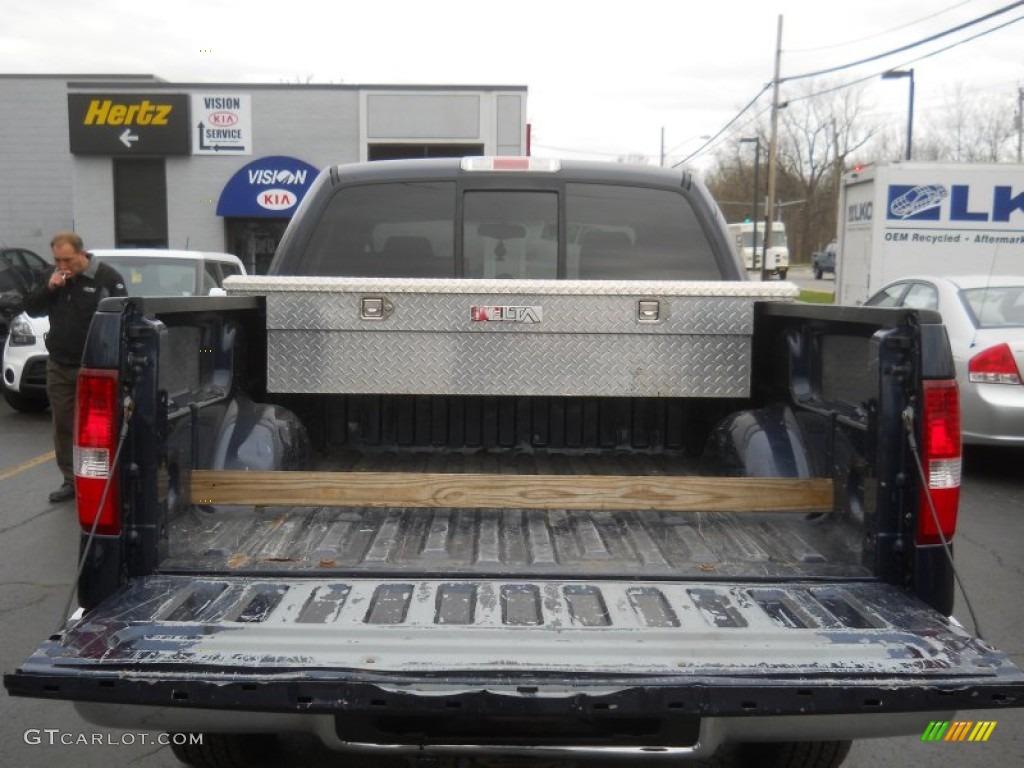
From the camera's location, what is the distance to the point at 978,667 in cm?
258

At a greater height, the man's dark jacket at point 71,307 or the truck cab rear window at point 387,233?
the truck cab rear window at point 387,233

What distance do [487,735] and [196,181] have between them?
22313 mm

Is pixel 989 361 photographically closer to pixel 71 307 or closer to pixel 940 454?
pixel 940 454

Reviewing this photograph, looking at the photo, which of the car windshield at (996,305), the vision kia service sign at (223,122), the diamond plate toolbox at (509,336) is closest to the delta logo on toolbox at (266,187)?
the vision kia service sign at (223,122)

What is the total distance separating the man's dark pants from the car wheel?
4.22 metres

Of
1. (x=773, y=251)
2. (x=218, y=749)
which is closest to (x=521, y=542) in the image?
(x=218, y=749)

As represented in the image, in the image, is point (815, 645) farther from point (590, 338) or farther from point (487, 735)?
point (590, 338)

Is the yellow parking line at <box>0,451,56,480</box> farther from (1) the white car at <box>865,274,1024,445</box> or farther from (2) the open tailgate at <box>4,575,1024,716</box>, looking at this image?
(1) the white car at <box>865,274,1024,445</box>

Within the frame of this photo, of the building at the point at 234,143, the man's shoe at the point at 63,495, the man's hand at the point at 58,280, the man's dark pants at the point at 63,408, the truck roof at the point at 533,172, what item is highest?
the building at the point at 234,143

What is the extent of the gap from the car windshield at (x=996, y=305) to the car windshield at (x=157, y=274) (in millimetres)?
7398

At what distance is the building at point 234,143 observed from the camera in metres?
22.7

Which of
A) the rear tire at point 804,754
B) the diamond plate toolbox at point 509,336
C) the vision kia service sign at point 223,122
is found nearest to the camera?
the rear tire at point 804,754

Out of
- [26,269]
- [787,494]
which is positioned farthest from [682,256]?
[26,269]

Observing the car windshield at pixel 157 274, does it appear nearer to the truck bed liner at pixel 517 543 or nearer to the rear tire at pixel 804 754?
the truck bed liner at pixel 517 543
